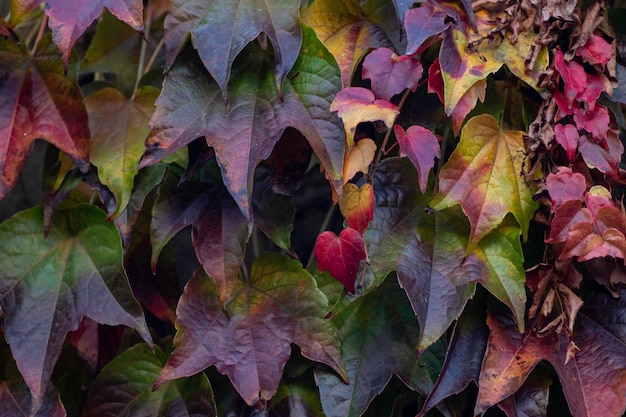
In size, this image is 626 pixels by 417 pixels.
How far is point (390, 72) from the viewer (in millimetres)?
863

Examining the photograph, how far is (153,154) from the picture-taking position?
33.1 inches

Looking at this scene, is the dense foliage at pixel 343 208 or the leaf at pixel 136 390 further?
the leaf at pixel 136 390

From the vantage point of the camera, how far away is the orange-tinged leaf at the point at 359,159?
33.4 inches

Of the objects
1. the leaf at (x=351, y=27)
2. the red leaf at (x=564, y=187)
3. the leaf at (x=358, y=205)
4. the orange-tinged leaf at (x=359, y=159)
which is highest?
the leaf at (x=351, y=27)

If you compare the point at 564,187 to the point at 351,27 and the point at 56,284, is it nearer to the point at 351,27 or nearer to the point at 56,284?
the point at 351,27

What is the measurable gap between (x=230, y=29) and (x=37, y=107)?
304 mm

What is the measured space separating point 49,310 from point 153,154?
270mm

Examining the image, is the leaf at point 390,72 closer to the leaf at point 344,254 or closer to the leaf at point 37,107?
the leaf at point 344,254

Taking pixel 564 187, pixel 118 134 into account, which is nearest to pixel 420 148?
pixel 564 187

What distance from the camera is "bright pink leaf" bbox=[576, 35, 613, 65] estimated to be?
0.92 m

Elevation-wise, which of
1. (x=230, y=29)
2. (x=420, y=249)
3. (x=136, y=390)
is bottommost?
(x=136, y=390)

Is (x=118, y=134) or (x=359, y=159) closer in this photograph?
(x=359, y=159)

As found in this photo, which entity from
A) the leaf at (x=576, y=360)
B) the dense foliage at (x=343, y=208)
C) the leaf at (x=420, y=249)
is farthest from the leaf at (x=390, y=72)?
the leaf at (x=576, y=360)

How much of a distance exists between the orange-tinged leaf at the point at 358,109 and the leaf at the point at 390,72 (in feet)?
0.06
